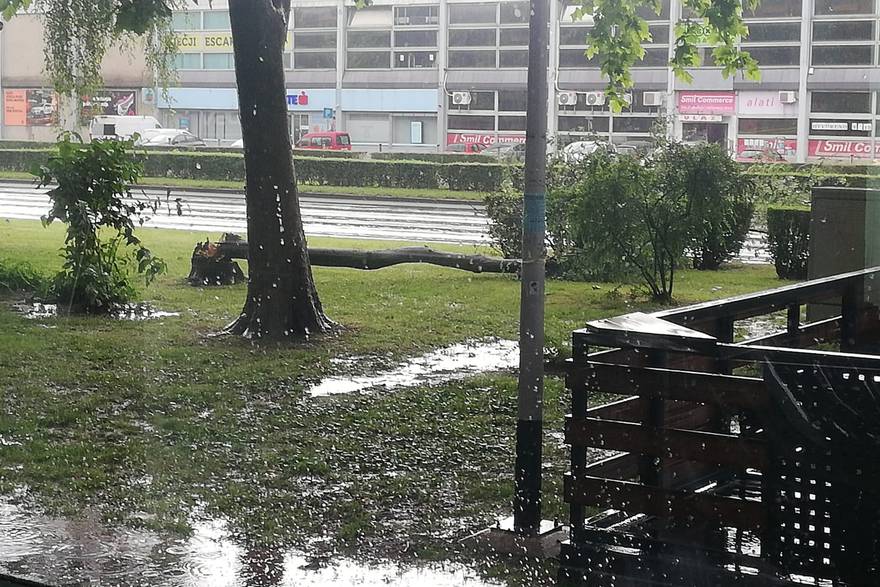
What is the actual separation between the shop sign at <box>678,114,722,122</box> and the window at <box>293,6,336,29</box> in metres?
2.90

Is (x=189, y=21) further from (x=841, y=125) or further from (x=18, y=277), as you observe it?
(x=841, y=125)

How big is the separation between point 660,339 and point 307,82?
5274 mm

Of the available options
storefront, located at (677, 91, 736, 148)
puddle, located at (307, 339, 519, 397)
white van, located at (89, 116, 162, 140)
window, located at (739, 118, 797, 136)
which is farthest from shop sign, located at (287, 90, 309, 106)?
window, located at (739, 118, 797, 136)

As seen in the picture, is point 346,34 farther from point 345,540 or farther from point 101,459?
point 345,540

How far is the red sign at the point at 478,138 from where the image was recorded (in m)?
7.77

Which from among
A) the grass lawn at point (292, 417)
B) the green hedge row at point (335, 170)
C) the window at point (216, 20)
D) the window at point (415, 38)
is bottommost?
the grass lawn at point (292, 417)

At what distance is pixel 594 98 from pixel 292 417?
9.39 feet

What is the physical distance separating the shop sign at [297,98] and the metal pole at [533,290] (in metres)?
4.30

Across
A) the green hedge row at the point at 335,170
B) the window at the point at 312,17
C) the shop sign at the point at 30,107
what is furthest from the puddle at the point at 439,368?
the shop sign at the point at 30,107

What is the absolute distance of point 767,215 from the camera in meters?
9.51

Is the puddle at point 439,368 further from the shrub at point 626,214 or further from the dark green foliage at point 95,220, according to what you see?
the dark green foliage at point 95,220

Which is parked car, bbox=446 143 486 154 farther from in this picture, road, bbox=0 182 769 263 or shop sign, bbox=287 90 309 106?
road, bbox=0 182 769 263

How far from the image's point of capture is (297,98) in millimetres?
9492

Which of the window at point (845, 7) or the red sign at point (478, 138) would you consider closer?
the window at point (845, 7)
